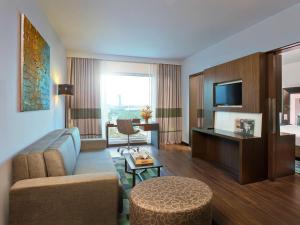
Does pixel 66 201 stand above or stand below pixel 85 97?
below

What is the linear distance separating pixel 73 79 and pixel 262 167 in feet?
14.9

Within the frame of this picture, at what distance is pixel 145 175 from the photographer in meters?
3.16

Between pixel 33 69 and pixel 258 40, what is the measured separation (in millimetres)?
3405

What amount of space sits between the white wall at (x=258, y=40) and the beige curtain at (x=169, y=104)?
0.90 m

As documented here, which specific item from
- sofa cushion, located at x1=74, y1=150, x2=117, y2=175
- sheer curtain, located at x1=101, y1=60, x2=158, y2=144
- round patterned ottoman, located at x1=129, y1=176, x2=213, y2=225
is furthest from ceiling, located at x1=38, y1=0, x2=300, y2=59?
round patterned ottoman, located at x1=129, y1=176, x2=213, y2=225

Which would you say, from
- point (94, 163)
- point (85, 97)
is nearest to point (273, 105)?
→ point (94, 163)

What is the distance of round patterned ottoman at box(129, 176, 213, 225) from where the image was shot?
142 cm

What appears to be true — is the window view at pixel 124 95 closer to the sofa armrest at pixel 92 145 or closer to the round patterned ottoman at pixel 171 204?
the sofa armrest at pixel 92 145

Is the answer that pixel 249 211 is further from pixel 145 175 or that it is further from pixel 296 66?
pixel 296 66

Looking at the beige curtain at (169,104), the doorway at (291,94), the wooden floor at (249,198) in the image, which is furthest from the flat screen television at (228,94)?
the doorway at (291,94)

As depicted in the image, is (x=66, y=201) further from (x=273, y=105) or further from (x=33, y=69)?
(x=273, y=105)

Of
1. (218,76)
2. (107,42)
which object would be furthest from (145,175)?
(107,42)

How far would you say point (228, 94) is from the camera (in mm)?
3555

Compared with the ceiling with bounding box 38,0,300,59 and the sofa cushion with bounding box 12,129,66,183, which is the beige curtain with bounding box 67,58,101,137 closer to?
the ceiling with bounding box 38,0,300,59
